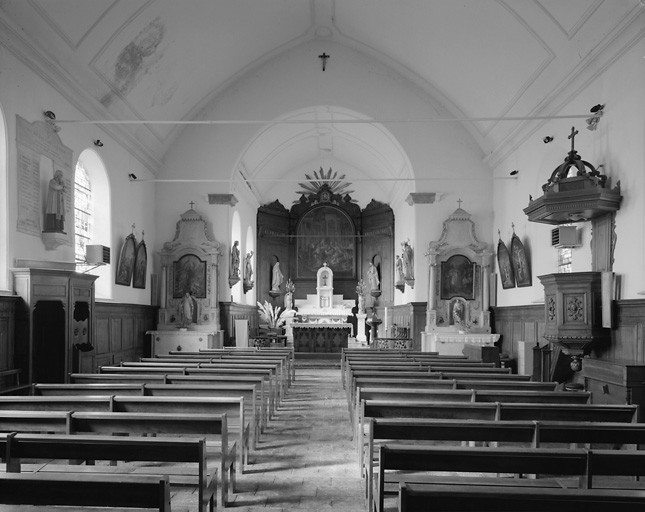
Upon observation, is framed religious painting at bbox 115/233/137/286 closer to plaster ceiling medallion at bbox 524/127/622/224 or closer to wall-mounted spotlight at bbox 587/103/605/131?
plaster ceiling medallion at bbox 524/127/622/224

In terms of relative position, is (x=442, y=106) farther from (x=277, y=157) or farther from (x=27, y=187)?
(x=27, y=187)

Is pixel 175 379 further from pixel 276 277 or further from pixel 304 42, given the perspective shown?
pixel 276 277

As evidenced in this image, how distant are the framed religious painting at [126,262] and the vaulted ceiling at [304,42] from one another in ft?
7.70

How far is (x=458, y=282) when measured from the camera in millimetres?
Answer: 16172

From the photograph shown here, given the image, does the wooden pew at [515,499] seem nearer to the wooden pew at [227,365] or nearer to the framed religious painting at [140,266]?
the wooden pew at [227,365]

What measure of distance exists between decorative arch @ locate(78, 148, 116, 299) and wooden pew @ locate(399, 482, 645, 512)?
11.7 m

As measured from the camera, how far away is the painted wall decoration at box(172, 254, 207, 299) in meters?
16.5

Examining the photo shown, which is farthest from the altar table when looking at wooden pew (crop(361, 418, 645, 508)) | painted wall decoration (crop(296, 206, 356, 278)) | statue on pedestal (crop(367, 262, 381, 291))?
wooden pew (crop(361, 418, 645, 508))

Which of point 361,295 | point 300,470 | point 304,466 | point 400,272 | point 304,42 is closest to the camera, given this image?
point 300,470

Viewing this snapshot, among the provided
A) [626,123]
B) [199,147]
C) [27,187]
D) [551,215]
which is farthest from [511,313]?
[27,187]

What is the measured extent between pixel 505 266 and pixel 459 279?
1.69 metres

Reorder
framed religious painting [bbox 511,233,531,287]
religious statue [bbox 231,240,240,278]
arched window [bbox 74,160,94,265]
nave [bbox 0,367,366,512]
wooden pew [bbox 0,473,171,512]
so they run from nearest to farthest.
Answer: wooden pew [bbox 0,473,171,512] < nave [bbox 0,367,366,512] < arched window [bbox 74,160,94,265] < framed religious painting [bbox 511,233,531,287] < religious statue [bbox 231,240,240,278]

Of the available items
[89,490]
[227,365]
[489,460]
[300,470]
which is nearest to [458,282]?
[227,365]

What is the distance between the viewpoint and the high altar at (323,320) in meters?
18.1
